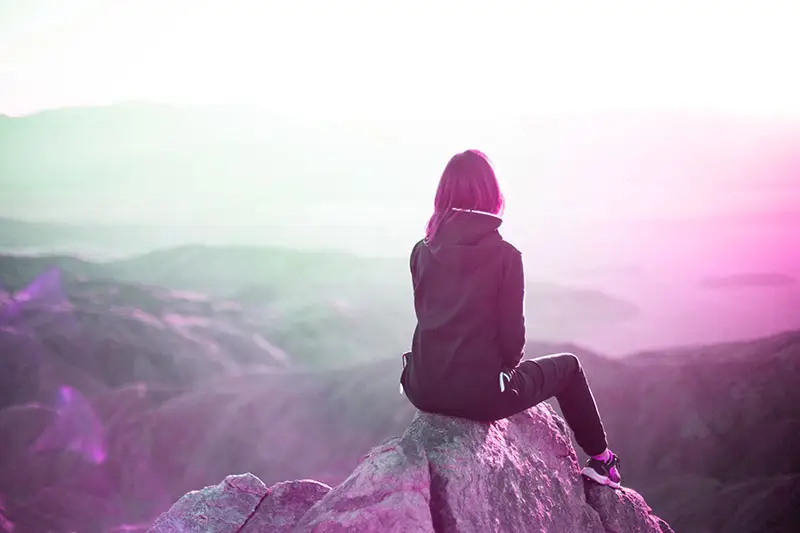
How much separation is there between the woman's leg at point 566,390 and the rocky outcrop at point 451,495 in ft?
0.52

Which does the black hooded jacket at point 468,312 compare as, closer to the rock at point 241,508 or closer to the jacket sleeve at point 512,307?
the jacket sleeve at point 512,307

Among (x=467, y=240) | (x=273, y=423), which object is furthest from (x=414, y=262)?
(x=273, y=423)

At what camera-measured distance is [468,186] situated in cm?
316

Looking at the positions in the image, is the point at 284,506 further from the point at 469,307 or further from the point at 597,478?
the point at 469,307

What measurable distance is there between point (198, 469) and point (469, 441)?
18.5 meters

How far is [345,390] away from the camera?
2252 cm

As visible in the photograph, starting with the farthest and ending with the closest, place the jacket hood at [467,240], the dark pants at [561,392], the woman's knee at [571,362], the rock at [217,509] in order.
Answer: the rock at [217,509] → the woman's knee at [571,362] → the dark pants at [561,392] → the jacket hood at [467,240]

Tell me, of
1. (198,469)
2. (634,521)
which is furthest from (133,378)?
(634,521)

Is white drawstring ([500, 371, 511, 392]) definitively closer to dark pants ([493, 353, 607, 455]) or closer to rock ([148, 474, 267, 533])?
dark pants ([493, 353, 607, 455])

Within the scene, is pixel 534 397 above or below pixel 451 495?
above

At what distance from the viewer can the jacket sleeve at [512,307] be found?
308cm

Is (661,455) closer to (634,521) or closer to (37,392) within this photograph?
(634,521)

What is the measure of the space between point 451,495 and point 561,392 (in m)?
0.91

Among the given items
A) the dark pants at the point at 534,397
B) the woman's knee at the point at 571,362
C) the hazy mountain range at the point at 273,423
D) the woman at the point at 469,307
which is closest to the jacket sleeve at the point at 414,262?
the woman at the point at 469,307
